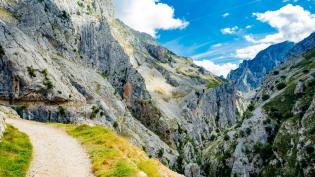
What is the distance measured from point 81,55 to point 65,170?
169 metres

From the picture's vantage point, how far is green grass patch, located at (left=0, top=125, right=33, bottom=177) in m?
23.3

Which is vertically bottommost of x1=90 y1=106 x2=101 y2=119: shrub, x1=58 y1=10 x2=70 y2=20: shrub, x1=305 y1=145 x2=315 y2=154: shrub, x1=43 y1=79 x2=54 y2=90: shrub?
x1=305 y1=145 x2=315 y2=154: shrub

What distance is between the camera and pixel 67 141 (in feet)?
121

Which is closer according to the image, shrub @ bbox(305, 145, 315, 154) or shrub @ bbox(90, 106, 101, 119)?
shrub @ bbox(90, 106, 101, 119)

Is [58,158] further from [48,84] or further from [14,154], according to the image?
[48,84]

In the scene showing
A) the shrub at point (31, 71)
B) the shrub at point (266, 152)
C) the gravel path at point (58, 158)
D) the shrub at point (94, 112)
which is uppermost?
the shrub at point (31, 71)

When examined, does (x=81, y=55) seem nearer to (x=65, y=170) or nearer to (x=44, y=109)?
(x=44, y=109)

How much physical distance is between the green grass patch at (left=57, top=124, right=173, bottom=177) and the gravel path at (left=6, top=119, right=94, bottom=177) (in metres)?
0.80

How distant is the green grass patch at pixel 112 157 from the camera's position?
23641mm

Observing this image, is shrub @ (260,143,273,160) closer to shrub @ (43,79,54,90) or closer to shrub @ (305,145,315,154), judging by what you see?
shrub @ (305,145,315,154)

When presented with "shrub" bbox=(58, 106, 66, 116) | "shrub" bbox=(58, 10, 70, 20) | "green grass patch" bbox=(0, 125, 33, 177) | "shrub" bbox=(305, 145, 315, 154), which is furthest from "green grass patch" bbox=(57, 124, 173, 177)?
"shrub" bbox=(58, 10, 70, 20)

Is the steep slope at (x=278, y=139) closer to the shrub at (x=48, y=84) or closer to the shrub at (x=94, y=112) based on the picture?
the shrub at (x=94, y=112)

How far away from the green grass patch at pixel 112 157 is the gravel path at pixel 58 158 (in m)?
0.80

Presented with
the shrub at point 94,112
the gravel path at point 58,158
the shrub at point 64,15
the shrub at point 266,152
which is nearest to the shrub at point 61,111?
the shrub at point 94,112
